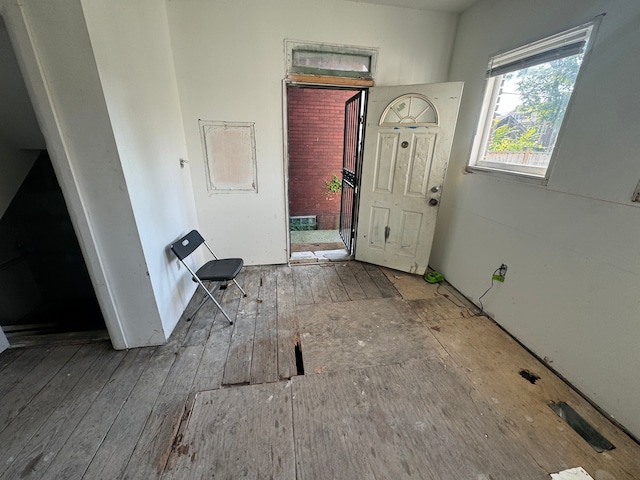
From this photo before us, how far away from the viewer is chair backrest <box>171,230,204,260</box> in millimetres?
1967

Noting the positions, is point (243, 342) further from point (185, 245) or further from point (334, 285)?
point (334, 285)

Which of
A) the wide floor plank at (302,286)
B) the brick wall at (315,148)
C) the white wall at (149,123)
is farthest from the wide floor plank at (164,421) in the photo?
the brick wall at (315,148)

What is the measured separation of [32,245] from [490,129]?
4.31 metres

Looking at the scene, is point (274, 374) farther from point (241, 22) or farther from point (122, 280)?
point (241, 22)

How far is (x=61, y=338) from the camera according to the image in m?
1.89

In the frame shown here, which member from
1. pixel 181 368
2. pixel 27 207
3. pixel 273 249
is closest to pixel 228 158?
pixel 273 249

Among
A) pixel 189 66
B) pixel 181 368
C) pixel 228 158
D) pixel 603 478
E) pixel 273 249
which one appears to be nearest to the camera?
pixel 603 478

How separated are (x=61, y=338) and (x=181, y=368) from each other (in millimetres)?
1037

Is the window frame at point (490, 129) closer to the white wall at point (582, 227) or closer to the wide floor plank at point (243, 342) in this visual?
the white wall at point (582, 227)

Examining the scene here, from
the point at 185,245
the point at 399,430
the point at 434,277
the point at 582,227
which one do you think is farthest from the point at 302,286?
the point at 582,227

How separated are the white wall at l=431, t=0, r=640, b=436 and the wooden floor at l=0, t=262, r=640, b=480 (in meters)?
0.22

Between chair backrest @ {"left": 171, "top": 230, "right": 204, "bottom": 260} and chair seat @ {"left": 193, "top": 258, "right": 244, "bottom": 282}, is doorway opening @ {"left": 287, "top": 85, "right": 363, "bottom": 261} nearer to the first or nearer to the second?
chair seat @ {"left": 193, "top": 258, "right": 244, "bottom": 282}

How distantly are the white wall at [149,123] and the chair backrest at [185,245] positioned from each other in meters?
0.08

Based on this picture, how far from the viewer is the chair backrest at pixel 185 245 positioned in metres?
1.97
